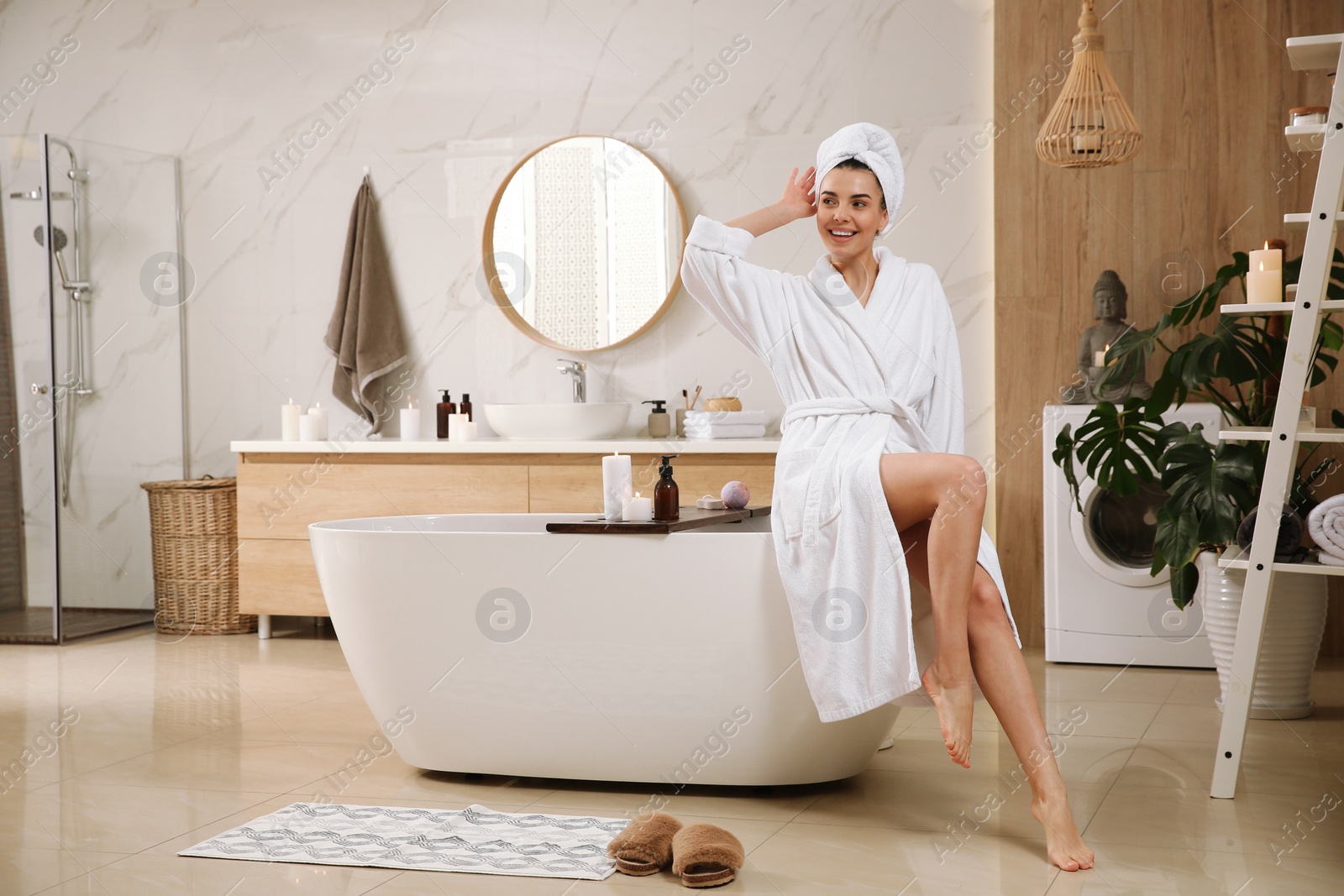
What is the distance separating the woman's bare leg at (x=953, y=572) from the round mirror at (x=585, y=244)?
98.0 inches

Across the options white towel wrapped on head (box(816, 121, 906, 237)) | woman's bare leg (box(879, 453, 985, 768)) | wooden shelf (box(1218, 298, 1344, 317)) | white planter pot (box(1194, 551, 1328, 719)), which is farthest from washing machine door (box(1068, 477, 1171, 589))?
woman's bare leg (box(879, 453, 985, 768))

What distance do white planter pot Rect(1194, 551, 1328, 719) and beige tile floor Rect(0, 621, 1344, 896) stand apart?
111 millimetres

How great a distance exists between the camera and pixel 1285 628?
3.36m

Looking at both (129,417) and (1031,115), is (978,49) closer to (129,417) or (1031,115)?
(1031,115)

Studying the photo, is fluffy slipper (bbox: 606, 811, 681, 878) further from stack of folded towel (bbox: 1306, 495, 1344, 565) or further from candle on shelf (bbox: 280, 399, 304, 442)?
candle on shelf (bbox: 280, 399, 304, 442)

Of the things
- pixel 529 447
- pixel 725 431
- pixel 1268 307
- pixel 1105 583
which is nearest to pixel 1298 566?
pixel 1268 307

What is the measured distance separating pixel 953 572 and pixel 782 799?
0.68 m

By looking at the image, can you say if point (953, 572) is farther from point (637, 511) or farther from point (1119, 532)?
point (1119, 532)

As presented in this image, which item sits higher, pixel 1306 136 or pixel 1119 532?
pixel 1306 136

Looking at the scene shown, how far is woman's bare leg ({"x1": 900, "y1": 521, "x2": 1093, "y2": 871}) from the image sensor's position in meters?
2.22

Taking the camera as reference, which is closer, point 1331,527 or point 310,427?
point 1331,527

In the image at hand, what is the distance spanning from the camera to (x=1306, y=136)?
2604mm

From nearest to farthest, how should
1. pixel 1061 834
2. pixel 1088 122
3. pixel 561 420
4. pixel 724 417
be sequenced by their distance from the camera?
pixel 1061 834
pixel 1088 122
pixel 724 417
pixel 561 420

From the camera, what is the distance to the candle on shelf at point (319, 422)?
468 centimetres
